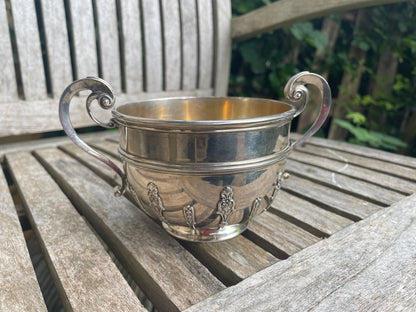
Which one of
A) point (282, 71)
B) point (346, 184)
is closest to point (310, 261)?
point (346, 184)

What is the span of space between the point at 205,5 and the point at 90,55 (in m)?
0.75

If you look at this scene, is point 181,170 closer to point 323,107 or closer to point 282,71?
point 323,107

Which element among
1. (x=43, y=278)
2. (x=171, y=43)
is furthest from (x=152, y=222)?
(x=171, y=43)

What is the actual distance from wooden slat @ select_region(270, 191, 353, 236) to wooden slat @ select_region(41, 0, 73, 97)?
1219 millimetres

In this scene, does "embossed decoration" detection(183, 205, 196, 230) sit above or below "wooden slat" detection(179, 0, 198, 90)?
below

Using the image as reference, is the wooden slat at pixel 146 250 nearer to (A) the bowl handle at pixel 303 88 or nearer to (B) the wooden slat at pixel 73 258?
(B) the wooden slat at pixel 73 258

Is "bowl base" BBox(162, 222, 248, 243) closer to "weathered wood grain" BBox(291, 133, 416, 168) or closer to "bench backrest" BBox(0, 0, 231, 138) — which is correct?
"weathered wood grain" BBox(291, 133, 416, 168)

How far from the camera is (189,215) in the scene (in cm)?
60

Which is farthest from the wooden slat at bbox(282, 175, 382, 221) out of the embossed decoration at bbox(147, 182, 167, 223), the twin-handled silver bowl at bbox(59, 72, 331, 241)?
the embossed decoration at bbox(147, 182, 167, 223)

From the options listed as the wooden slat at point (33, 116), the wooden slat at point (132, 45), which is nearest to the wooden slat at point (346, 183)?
the wooden slat at point (132, 45)

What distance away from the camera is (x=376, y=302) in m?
0.50

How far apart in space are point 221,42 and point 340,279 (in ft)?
5.42

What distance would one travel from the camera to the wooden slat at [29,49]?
4.47ft

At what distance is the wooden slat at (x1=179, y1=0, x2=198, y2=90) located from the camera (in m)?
1.79
